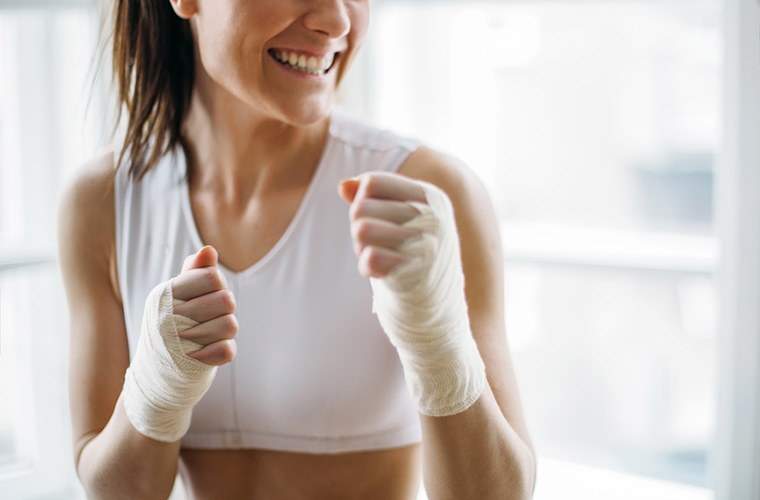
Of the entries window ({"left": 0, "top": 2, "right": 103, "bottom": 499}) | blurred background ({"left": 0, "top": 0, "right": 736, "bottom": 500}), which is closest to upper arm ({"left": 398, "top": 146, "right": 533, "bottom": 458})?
blurred background ({"left": 0, "top": 0, "right": 736, "bottom": 500})

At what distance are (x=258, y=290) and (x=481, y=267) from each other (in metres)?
0.29

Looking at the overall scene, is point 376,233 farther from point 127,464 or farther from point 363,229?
point 127,464

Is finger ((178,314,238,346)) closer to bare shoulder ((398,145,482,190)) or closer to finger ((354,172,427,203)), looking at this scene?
finger ((354,172,427,203))

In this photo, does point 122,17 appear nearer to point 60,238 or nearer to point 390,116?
point 60,238

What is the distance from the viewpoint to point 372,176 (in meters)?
0.73

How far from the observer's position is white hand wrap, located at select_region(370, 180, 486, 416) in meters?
0.76

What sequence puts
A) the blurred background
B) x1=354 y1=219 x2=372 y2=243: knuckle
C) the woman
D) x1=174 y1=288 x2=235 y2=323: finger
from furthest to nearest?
the blurred background < the woman < x1=174 y1=288 x2=235 y2=323: finger < x1=354 y1=219 x2=372 y2=243: knuckle

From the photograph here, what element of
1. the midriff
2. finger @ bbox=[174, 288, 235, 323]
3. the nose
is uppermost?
the nose

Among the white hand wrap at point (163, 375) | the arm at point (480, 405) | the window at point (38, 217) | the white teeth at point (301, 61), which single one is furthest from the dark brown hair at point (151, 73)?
the window at point (38, 217)

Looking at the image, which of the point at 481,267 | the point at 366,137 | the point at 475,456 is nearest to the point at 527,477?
the point at 475,456

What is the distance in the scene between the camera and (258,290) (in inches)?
45.0

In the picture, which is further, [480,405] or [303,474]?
[303,474]

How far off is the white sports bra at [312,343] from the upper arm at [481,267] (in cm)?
6

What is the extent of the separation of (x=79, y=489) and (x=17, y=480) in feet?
0.43
